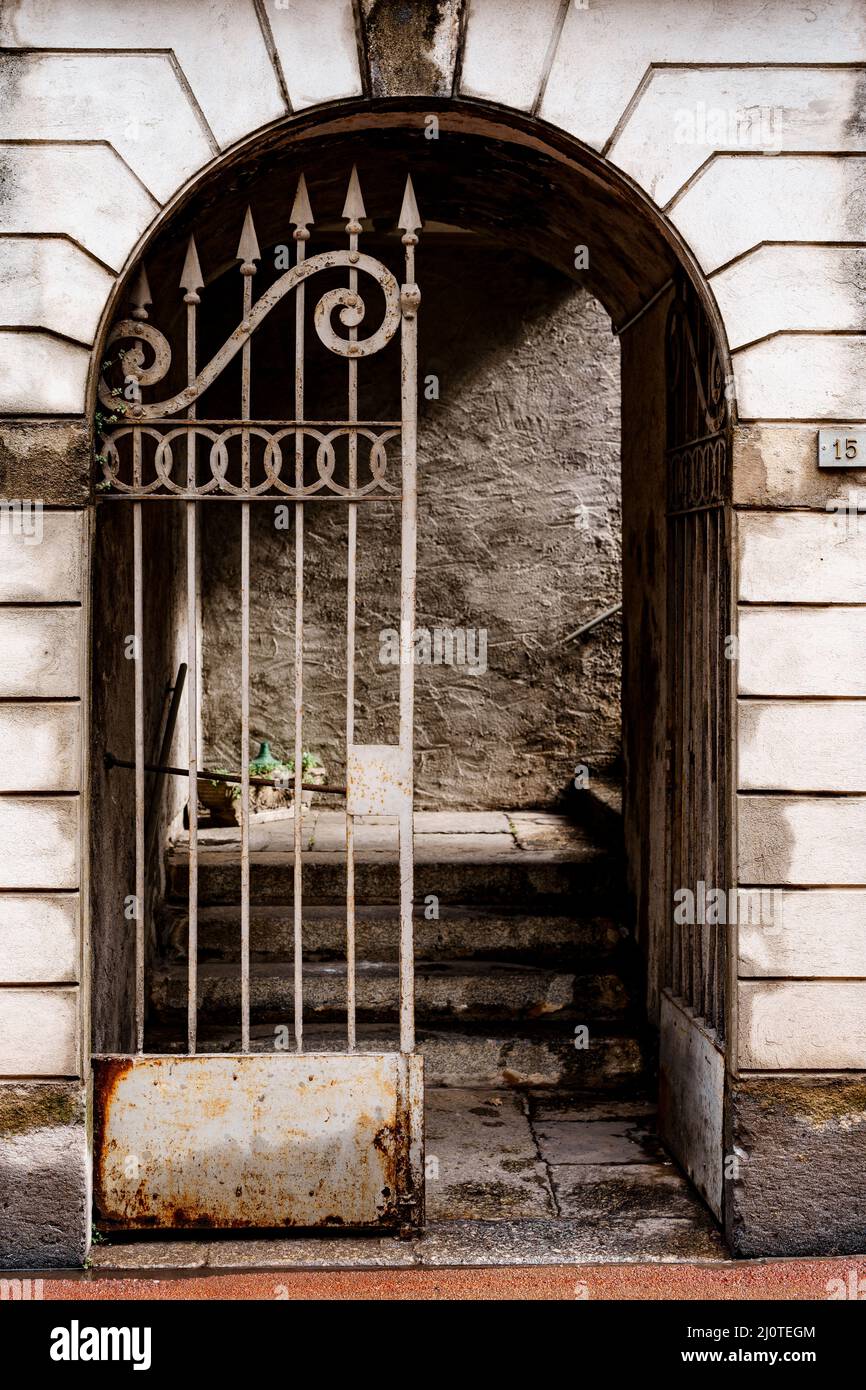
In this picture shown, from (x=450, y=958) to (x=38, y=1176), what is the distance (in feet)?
9.56

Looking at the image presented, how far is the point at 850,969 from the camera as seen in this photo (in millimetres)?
4590

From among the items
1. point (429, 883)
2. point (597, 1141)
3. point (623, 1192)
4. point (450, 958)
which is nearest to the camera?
point (623, 1192)

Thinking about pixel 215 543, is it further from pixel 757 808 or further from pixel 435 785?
pixel 757 808

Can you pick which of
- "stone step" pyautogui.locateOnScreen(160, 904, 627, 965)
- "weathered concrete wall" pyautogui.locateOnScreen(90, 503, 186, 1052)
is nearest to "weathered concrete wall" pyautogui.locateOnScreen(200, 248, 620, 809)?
"weathered concrete wall" pyautogui.locateOnScreen(90, 503, 186, 1052)

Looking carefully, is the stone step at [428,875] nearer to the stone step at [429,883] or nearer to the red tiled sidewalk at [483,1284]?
the stone step at [429,883]

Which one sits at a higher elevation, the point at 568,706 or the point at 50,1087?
the point at 568,706

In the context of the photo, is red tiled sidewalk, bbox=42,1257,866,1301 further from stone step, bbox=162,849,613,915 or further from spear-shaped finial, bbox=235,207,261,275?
spear-shaped finial, bbox=235,207,261,275

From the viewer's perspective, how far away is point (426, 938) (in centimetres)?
703

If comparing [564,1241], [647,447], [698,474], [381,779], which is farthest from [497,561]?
[564,1241]

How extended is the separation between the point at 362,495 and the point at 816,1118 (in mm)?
2574

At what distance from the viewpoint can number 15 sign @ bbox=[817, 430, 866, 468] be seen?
4.56 metres

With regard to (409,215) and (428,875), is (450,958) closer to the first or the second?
(428,875)

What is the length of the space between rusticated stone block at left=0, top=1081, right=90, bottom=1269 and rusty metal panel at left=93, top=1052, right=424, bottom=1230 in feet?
0.50

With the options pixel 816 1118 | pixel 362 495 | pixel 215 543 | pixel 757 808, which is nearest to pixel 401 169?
pixel 362 495
